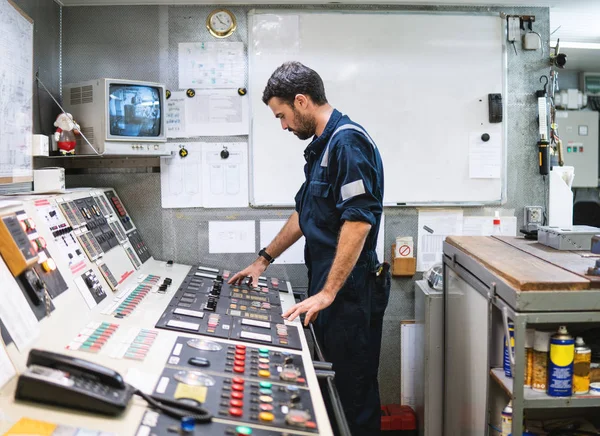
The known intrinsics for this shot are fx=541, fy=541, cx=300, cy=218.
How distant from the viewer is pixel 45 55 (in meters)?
2.64

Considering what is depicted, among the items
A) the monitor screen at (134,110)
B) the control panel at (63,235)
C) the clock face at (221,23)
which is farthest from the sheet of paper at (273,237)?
the control panel at (63,235)

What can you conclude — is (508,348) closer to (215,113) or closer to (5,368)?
(5,368)

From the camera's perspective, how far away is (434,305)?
8.47 feet

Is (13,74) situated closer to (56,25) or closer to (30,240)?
(56,25)

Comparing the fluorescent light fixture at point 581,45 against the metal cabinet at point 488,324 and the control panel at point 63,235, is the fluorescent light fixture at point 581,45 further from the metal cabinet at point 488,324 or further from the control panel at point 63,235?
the control panel at point 63,235

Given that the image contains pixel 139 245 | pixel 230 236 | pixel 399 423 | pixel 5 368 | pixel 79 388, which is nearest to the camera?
pixel 79 388

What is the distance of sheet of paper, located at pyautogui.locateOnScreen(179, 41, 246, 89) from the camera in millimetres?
2857

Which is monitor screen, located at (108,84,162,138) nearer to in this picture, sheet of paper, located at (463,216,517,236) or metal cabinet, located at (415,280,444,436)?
metal cabinet, located at (415,280,444,436)

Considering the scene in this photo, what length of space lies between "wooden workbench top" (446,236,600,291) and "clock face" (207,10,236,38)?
158 centimetres

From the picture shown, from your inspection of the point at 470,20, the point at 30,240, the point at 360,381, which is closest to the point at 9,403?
the point at 30,240

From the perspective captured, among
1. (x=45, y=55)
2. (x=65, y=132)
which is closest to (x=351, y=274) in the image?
(x=65, y=132)

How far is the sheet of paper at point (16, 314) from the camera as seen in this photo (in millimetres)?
1263

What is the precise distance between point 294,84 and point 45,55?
4.45ft

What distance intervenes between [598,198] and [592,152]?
0.65 m
